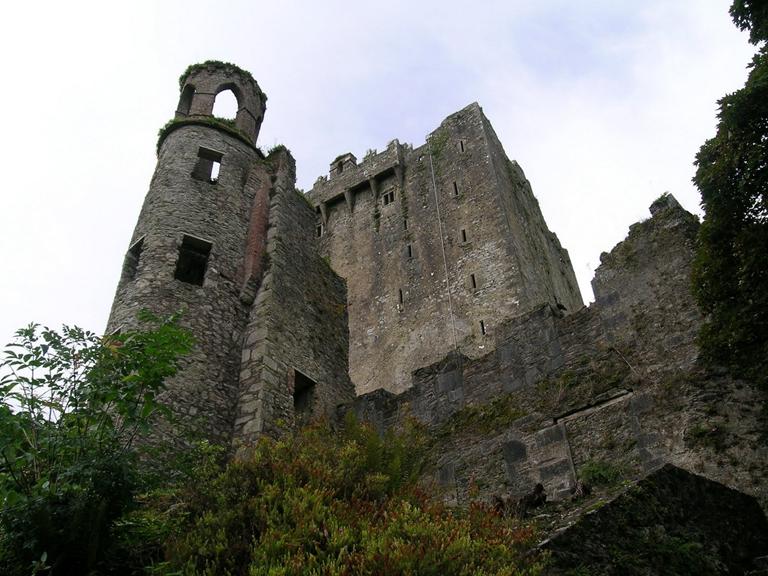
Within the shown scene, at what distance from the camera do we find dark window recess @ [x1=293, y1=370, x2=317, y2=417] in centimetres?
1091

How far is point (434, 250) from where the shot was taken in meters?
24.2

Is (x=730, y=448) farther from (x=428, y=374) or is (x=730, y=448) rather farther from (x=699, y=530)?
(x=428, y=374)

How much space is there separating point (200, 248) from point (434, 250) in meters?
13.5

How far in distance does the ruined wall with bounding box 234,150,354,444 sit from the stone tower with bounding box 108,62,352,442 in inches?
0.9

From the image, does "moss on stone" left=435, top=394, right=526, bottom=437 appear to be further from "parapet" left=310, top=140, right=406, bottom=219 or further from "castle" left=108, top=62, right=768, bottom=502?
"parapet" left=310, top=140, right=406, bottom=219

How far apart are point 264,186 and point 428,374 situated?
459cm

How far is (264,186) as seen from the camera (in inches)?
514

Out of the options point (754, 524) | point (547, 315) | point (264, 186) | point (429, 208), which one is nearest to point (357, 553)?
point (754, 524)

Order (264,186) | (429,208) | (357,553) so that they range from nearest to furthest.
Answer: (357,553), (264,186), (429,208)

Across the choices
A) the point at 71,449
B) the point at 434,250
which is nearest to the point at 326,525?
the point at 71,449

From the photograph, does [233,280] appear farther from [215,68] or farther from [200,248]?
[215,68]

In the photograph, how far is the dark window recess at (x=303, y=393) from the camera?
35.8 feet

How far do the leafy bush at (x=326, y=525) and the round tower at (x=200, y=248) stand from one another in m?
2.82

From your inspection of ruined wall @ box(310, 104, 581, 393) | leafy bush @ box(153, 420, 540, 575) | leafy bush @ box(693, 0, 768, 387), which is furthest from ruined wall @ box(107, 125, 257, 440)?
ruined wall @ box(310, 104, 581, 393)
